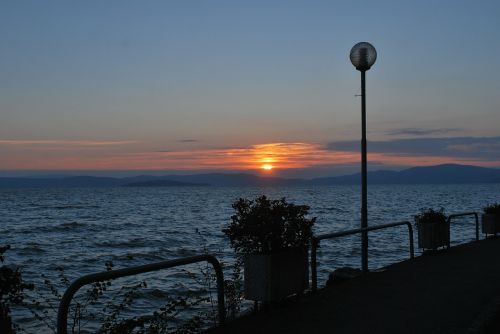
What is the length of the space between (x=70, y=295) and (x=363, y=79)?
27.1 feet

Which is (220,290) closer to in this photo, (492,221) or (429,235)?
(429,235)

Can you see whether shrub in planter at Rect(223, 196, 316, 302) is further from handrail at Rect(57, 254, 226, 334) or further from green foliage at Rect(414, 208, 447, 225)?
green foliage at Rect(414, 208, 447, 225)

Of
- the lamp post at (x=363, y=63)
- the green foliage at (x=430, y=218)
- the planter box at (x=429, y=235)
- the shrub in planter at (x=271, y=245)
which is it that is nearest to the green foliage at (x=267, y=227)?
the shrub in planter at (x=271, y=245)

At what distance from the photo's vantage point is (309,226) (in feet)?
27.2

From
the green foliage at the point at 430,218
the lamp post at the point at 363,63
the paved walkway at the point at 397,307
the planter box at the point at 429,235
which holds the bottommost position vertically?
the paved walkway at the point at 397,307

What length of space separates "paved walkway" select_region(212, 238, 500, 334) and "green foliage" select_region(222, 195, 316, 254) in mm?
897

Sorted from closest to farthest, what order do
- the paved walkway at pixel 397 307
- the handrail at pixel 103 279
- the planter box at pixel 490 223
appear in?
the handrail at pixel 103 279 → the paved walkway at pixel 397 307 → the planter box at pixel 490 223

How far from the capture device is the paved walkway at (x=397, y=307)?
6.85 metres

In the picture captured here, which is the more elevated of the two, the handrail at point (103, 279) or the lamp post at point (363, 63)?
the lamp post at point (363, 63)

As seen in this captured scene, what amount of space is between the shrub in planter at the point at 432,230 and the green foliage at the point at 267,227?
7.01m

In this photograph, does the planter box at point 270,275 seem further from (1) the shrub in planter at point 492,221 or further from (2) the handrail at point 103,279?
(1) the shrub in planter at point 492,221

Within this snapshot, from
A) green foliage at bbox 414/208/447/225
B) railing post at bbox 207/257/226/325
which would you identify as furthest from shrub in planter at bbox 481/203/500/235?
railing post at bbox 207/257/226/325

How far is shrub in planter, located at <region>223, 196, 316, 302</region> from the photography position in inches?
302

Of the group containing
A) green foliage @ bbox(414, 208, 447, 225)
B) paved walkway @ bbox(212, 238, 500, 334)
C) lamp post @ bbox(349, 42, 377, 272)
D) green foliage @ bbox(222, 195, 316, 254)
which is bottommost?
paved walkway @ bbox(212, 238, 500, 334)
